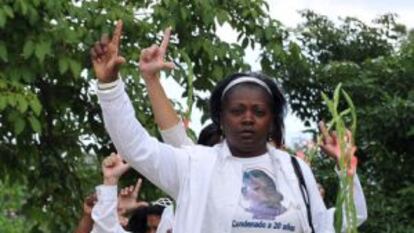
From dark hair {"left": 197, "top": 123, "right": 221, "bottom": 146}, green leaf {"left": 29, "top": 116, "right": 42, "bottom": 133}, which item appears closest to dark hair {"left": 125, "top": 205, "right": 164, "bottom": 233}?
green leaf {"left": 29, "top": 116, "right": 42, "bottom": 133}

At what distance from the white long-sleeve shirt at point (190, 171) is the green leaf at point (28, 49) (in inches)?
73.9

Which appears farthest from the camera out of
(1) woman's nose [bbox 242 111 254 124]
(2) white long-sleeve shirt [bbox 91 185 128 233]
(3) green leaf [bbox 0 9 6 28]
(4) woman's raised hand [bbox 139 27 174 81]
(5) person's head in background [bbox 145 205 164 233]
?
(5) person's head in background [bbox 145 205 164 233]

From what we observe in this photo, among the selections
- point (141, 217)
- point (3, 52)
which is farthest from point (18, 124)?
point (141, 217)

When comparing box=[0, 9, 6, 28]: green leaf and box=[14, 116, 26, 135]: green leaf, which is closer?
box=[0, 9, 6, 28]: green leaf

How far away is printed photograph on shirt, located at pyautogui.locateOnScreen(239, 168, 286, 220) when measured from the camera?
3199 mm

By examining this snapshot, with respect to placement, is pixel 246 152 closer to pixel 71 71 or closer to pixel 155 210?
pixel 155 210

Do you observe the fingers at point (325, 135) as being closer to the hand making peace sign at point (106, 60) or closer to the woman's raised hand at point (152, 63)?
the woman's raised hand at point (152, 63)

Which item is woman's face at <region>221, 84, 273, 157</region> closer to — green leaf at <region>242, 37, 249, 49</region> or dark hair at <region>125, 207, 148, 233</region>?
dark hair at <region>125, 207, 148, 233</region>

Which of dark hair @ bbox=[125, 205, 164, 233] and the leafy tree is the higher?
the leafy tree

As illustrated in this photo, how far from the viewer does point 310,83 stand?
8000 mm

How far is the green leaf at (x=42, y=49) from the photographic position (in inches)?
200

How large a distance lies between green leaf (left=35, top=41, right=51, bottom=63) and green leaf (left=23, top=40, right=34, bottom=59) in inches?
0.9

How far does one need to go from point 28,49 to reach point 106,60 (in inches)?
79.6

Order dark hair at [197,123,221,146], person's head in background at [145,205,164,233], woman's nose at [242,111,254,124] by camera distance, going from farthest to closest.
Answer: person's head in background at [145,205,164,233]
dark hair at [197,123,221,146]
woman's nose at [242,111,254,124]
